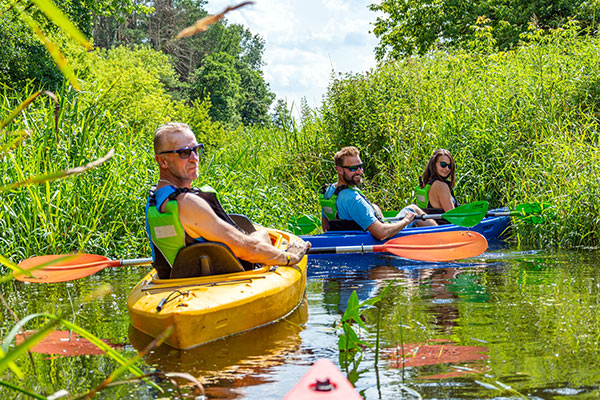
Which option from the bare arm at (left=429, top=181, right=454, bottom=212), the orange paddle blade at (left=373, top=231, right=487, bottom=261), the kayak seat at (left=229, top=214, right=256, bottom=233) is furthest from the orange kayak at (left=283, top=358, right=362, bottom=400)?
the bare arm at (left=429, top=181, right=454, bottom=212)

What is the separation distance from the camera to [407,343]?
333cm

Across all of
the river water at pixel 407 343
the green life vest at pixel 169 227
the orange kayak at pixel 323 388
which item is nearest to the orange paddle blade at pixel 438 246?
the river water at pixel 407 343

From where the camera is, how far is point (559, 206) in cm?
712

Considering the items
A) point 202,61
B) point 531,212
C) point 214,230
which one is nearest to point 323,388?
point 214,230

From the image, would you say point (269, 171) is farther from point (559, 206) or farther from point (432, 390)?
point (432, 390)

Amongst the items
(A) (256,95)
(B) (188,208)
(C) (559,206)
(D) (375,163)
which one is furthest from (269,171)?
(A) (256,95)

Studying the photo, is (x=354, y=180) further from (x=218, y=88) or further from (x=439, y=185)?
(x=218, y=88)

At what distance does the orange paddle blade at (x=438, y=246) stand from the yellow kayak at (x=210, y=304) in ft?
4.39

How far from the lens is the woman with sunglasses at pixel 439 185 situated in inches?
288

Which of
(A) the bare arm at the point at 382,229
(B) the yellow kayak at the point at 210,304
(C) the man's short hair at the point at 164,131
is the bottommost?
(B) the yellow kayak at the point at 210,304

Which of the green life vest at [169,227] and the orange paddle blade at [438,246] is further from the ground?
the green life vest at [169,227]

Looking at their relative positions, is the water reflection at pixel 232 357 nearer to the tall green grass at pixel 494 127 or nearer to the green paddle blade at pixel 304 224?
the green paddle blade at pixel 304 224

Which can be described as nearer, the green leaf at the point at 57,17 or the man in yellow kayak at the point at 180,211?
the green leaf at the point at 57,17

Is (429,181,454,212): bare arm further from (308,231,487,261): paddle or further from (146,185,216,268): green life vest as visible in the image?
(146,185,216,268): green life vest
